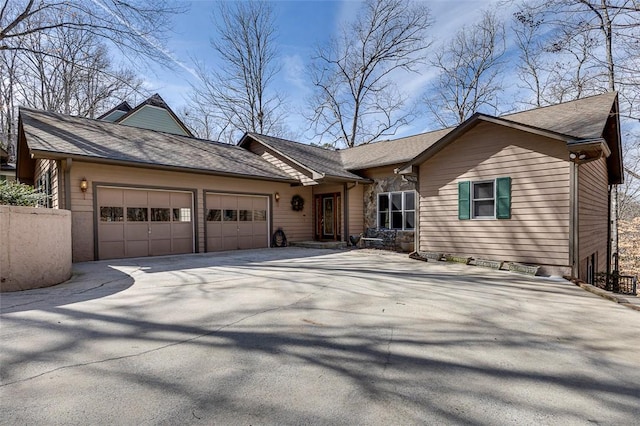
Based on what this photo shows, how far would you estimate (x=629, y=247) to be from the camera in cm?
1752

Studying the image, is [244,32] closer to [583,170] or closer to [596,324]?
[583,170]

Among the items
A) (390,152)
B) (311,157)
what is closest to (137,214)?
(311,157)

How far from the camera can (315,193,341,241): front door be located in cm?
1281

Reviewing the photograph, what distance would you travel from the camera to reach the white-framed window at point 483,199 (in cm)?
784

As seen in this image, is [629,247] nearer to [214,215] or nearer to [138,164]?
[214,215]

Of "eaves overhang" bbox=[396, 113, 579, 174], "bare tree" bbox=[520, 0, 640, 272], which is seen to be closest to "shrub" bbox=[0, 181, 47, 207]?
"eaves overhang" bbox=[396, 113, 579, 174]

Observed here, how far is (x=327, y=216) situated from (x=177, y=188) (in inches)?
230

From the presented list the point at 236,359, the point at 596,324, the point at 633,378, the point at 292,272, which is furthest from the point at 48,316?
the point at 596,324

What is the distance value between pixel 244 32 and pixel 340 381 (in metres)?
24.1

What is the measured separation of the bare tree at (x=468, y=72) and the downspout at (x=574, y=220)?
14723 mm

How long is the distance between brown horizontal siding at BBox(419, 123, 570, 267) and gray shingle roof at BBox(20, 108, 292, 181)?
212 inches

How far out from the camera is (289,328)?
340cm

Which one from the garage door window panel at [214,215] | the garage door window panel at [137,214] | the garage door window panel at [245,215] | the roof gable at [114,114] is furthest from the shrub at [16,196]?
the roof gable at [114,114]

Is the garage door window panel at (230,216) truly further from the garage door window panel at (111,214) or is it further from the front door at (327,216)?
the front door at (327,216)
